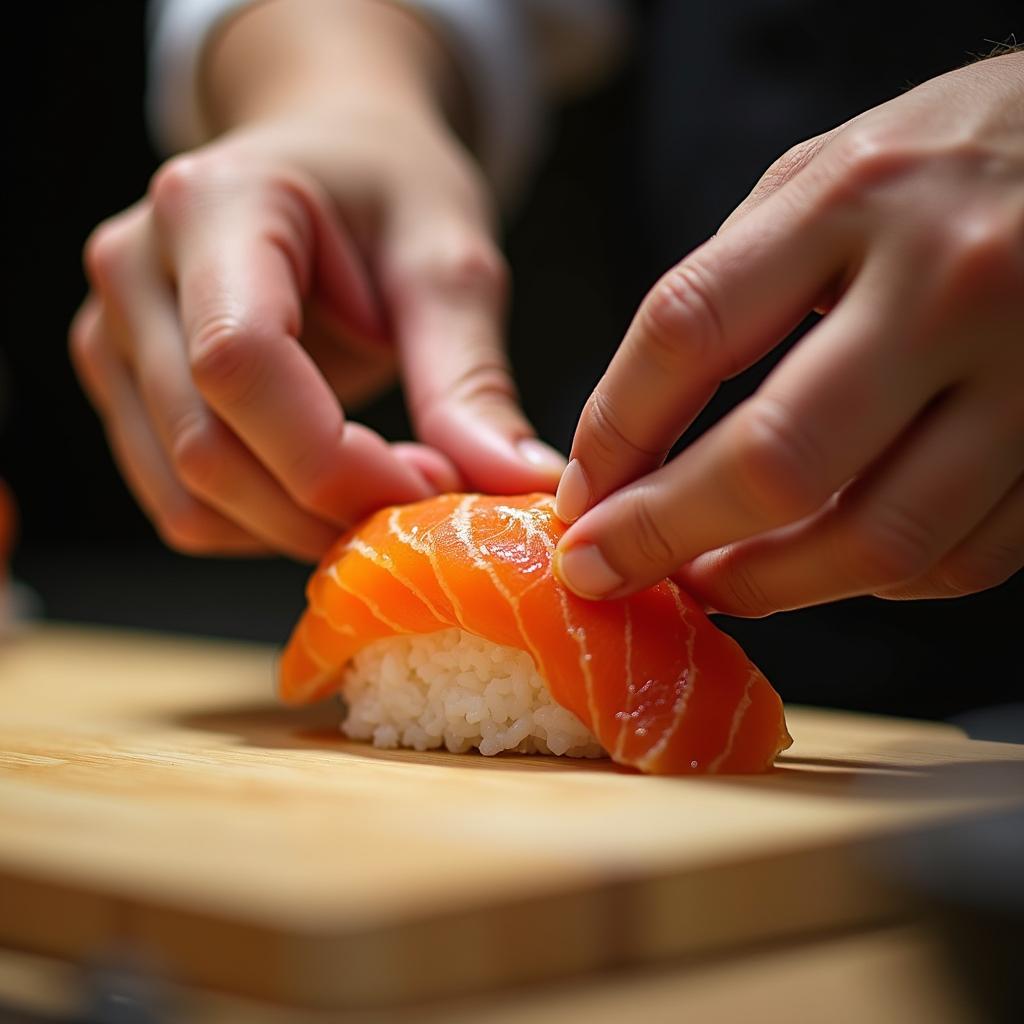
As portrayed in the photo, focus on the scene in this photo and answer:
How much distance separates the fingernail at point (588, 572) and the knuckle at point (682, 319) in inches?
9.8

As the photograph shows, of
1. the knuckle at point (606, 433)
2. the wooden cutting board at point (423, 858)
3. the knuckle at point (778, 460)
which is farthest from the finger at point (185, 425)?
the knuckle at point (778, 460)

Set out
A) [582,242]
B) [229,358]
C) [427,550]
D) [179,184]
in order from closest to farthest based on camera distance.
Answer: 1. [427,550]
2. [229,358]
3. [179,184]
4. [582,242]

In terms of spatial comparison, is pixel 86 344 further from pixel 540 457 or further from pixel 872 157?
pixel 872 157

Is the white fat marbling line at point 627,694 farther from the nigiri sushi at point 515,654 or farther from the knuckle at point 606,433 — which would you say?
the knuckle at point 606,433

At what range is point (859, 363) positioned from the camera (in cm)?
116

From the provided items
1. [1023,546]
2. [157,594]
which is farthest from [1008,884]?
[157,594]

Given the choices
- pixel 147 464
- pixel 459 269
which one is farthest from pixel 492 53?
pixel 147 464

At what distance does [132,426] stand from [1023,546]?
1.54 metres

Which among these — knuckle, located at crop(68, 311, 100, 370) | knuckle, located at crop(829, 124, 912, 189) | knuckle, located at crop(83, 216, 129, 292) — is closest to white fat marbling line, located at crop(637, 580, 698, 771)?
knuckle, located at crop(829, 124, 912, 189)

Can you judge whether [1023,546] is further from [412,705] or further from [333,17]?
[333,17]

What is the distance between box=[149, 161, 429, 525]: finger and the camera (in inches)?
70.1

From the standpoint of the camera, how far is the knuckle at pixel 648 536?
133 centimetres

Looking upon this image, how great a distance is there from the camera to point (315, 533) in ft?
6.72

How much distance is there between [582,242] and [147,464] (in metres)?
2.06
